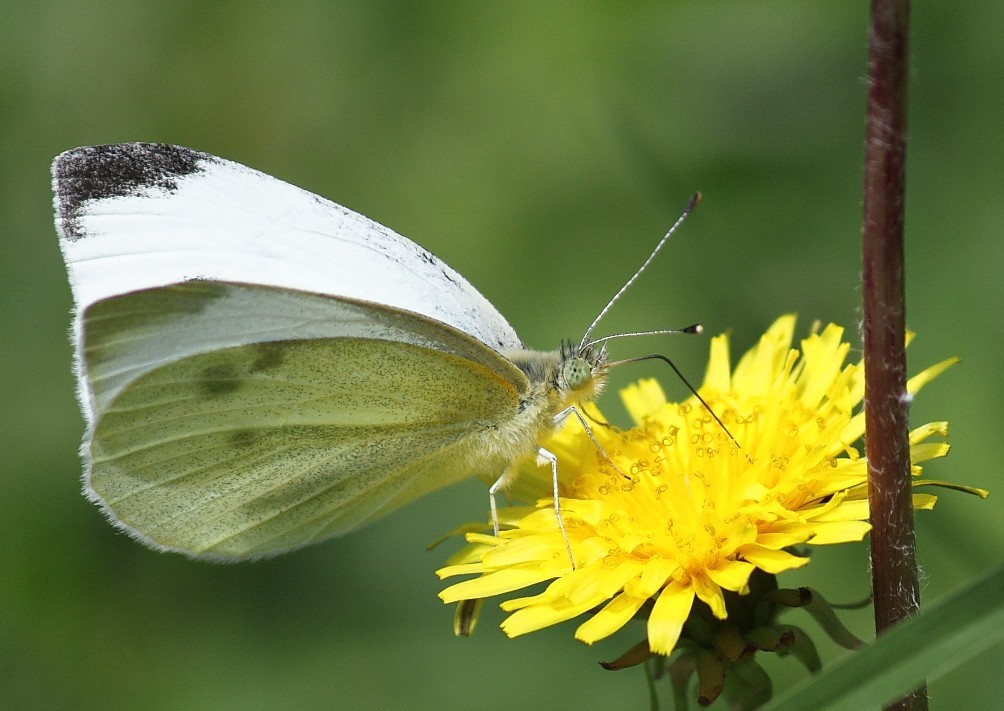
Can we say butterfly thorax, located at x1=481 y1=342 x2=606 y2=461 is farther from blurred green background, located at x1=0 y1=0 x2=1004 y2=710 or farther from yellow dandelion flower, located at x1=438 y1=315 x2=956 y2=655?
blurred green background, located at x1=0 y1=0 x2=1004 y2=710

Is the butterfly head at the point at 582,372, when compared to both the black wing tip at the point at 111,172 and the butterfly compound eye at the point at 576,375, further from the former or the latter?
the black wing tip at the point at 111,172

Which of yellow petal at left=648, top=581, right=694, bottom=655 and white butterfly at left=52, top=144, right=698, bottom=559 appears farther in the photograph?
white butterfly at left=52, top=144, right=698, bottom=559

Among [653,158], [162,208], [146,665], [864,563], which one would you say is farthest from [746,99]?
[146,665]

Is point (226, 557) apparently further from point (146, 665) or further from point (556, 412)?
point (146, 665)

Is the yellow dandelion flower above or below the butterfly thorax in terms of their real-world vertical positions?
below

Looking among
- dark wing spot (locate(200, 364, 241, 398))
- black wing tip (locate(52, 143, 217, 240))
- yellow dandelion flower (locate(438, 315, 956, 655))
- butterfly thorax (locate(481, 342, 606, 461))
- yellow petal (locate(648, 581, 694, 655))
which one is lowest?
yellow petal (locate(648, 581, 694, 655))

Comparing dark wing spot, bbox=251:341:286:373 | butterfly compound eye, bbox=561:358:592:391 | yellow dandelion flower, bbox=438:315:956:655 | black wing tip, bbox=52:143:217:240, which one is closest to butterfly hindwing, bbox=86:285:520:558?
dark wing spot, bbox=251:341:286:373

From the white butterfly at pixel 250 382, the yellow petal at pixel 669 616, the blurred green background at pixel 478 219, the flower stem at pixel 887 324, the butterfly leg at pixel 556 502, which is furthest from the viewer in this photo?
the blurred green background at pixel 478 219

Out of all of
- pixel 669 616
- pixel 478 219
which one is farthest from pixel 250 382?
pixel 478 219

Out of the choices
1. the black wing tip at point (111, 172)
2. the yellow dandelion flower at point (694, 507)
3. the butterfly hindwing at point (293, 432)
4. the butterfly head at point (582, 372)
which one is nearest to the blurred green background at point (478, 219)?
the yellow dandelion flower at point (694, 507)
